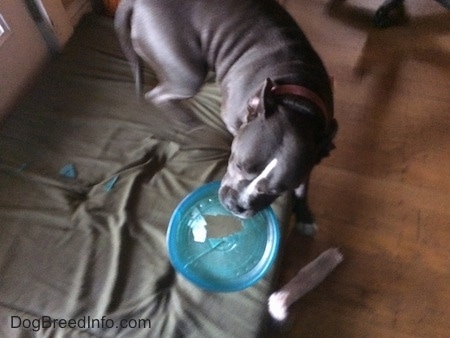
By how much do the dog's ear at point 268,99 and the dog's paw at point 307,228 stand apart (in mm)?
528

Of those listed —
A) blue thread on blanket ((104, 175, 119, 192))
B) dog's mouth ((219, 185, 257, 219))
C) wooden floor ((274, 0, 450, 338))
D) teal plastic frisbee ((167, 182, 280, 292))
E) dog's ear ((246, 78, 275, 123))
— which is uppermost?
dog's ear ((246, 78, 275, 123))

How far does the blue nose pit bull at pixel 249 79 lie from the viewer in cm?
121

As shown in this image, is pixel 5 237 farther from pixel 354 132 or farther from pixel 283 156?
pixel 354 132


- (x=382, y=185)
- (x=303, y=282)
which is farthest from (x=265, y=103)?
(x=382, y=185)

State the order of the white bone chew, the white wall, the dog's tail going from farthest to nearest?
the white wall < the dog's tail < the white bone chew

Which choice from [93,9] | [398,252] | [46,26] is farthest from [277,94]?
[93,9]

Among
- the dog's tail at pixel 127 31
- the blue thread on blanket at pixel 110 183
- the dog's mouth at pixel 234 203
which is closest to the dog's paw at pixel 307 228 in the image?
the dog's mouth at pixel 234 203

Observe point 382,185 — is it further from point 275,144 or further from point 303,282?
point 275,144

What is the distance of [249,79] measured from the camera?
146cm

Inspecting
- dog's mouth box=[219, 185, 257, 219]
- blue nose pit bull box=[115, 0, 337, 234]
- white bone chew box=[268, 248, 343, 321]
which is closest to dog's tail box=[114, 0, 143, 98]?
blue nose pit bull box=[115, 0, 337, 234]

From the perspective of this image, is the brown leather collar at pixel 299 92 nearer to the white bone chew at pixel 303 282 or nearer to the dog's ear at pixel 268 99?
the dog's ear at pixel 268 99

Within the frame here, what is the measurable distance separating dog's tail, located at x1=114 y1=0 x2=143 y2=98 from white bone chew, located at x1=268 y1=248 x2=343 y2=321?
0.84 metres

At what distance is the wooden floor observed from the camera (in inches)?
58.9

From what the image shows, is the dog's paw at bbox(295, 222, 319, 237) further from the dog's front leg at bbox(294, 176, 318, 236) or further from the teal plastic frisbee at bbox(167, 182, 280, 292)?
the teal plastic frisbee at bbox(167, 182, 280, 292)
